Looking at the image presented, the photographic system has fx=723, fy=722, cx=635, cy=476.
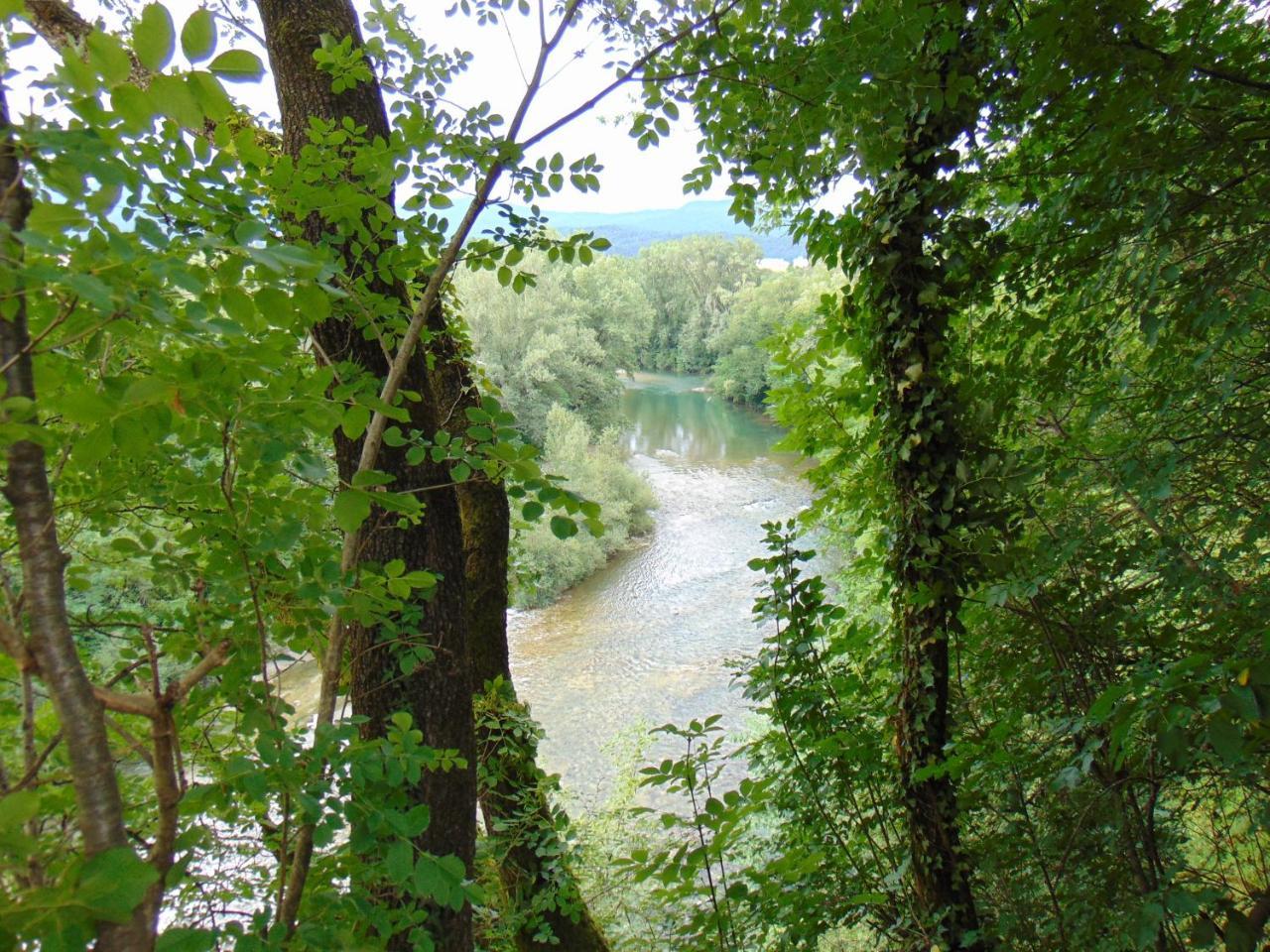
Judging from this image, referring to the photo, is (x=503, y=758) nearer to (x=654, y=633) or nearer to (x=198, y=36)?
(x=198, y=36)

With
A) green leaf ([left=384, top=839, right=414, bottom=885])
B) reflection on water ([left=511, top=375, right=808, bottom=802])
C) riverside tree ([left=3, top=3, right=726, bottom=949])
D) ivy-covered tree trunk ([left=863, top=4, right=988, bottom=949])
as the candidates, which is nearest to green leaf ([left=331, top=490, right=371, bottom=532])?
riverside tree ([left=3, top=3, right=726, bottom=949])

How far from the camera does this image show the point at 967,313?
2.12 metres

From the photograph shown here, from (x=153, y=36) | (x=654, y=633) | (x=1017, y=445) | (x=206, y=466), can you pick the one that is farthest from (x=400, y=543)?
(x=654, y=633)

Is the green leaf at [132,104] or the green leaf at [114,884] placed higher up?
the green leaf at [132,104]

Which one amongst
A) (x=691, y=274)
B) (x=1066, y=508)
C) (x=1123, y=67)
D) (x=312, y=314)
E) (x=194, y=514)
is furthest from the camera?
(x=691, y=274)

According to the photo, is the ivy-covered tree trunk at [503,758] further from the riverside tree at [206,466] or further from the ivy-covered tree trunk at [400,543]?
the riverside tree at [206,466]

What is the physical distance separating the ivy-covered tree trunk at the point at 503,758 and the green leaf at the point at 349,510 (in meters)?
2.26

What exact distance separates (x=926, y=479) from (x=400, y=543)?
152 centimetres

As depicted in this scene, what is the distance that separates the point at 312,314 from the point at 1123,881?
2.04 meters

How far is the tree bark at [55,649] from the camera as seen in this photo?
0.59 metres

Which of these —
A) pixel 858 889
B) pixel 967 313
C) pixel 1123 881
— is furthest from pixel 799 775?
pixel 967 313

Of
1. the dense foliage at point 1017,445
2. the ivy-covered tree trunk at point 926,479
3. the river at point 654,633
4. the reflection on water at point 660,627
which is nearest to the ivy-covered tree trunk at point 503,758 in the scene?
the dense foliage at point 1017,445

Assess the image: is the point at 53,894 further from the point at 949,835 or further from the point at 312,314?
the point at 949,835

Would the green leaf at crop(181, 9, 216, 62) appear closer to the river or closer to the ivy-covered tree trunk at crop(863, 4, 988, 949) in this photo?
the ivy-covered tree trunk at crop(863, 4, 988, 949)
